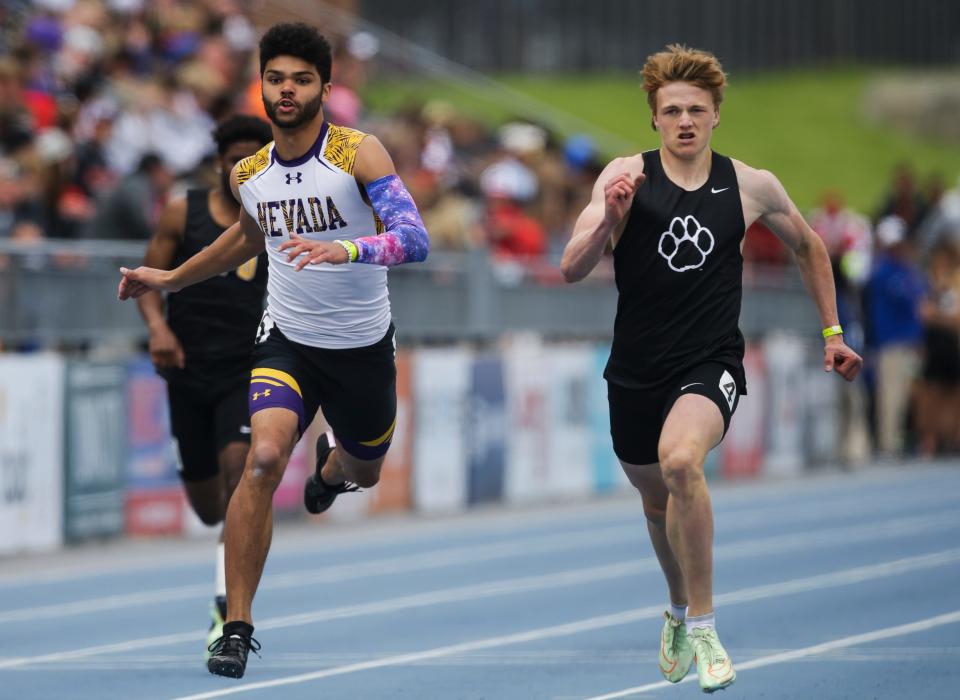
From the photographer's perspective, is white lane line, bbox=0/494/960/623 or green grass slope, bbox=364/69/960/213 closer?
white lane line, bbox=0/494/960/623

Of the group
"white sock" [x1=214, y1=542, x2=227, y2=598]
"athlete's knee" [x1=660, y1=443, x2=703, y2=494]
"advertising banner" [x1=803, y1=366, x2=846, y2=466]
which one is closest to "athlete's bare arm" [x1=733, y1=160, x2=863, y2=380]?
"athlete's knee" [x1=660, y1=443, x2=703, y2=494]

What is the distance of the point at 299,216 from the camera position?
765cm

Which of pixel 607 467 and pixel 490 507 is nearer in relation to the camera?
pixel 490 507

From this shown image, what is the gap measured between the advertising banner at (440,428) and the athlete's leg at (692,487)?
9476 mm

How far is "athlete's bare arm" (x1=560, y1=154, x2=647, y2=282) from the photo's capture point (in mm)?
7320

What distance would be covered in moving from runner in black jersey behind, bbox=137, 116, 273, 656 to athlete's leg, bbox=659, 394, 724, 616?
2692 millimetres

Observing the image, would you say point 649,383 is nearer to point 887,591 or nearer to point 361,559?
point 887,591

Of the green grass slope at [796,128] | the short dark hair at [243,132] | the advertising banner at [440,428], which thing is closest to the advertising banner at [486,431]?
the advertising banner at [440,428]

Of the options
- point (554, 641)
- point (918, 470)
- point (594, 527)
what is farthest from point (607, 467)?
point (554, 641)

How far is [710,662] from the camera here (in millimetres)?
7266

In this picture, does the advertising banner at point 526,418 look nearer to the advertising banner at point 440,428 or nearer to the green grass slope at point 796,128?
the advertising banner at point 440,428

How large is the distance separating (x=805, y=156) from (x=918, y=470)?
20858 millimetres

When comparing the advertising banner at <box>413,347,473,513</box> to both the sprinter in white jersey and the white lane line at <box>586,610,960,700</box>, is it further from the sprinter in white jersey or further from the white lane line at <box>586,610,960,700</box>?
the sprinter in white jersey

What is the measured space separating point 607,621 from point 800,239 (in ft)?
11.3
